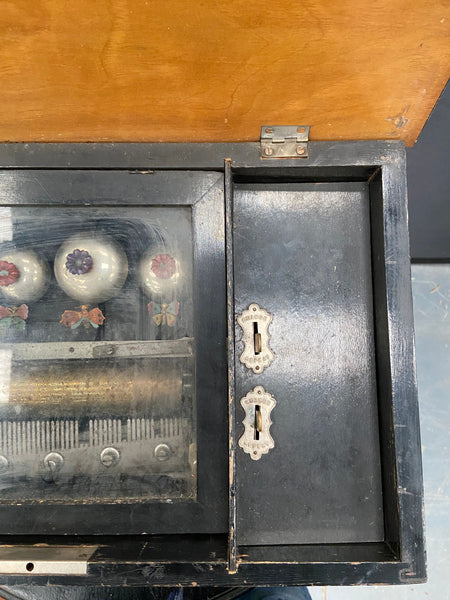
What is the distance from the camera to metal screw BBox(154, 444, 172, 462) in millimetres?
1008

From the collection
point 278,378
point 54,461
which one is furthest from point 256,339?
point 54,461

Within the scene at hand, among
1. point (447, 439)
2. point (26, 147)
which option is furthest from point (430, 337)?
point (26, 147)

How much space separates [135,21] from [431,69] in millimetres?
503

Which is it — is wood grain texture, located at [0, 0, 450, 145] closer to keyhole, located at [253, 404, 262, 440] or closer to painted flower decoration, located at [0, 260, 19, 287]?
painted flower decoration, located at [0, 260, 19, 287]

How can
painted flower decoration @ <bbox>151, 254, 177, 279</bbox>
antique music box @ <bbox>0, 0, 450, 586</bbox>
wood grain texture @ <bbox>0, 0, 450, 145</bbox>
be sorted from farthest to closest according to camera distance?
painted flower decoration @ <bbox>151, 254, 177, 279</bbox> → antique music box @ <bbox>0, 0, 450, 586</bbox> → wood grain texture @ <bbox>0, 0, 450, 145</bbox>

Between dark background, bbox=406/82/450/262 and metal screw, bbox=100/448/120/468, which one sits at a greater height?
dark background, bbox=406/82/450/262

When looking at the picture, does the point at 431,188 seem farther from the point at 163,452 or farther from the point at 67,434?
the point at 67,434

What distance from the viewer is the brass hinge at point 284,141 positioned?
0.98 metres

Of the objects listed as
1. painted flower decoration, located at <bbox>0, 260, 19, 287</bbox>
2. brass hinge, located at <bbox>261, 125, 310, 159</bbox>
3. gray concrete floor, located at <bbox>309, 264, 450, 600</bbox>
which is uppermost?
brass hinge, located at <bbox>261, 125, 310, 159</bbox>

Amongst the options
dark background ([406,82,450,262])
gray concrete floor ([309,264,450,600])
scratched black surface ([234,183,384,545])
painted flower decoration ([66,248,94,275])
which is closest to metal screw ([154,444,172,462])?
scratched black surface ([234,183,384,545])

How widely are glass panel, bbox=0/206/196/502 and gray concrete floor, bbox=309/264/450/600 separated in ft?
3.34

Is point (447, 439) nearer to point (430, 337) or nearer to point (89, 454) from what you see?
point (430, 337)

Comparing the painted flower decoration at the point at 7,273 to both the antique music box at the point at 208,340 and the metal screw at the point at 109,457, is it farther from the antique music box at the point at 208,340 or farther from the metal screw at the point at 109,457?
the metal screw at the point at 109,457

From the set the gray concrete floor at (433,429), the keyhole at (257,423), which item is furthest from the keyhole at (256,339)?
the gray concrete floor at (433,429)
